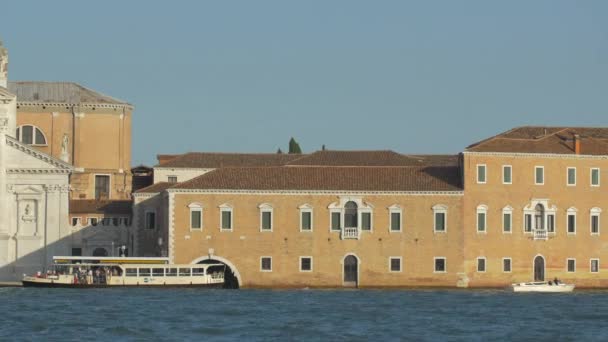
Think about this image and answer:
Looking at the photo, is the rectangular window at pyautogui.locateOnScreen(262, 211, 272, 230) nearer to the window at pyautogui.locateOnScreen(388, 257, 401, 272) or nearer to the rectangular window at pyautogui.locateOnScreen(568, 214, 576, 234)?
the window at pyautogui.locateOnScreen(388, 257, 401, 272)

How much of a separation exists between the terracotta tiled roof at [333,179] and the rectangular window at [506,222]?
86.6 inches

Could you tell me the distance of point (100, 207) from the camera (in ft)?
316

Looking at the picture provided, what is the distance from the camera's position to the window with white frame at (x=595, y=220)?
86250mm

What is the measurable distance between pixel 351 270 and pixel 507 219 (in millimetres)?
6578

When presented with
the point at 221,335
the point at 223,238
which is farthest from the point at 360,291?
the point at 221,335

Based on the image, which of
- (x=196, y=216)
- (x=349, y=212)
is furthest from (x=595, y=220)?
(x=196, y=216)

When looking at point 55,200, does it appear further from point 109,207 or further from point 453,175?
point 453,175

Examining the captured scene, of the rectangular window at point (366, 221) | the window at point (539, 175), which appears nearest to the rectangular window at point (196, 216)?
the rectangular window at point (366, 221)

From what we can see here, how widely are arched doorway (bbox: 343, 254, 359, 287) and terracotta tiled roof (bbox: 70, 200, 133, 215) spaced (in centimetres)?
1450

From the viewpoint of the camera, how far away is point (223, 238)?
277 ft

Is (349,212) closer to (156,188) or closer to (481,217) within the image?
(481,217)

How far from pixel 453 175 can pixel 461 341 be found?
959 inches

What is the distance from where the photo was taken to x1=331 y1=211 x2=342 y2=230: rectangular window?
84.8m

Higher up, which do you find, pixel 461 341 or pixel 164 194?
pixel 164 194
